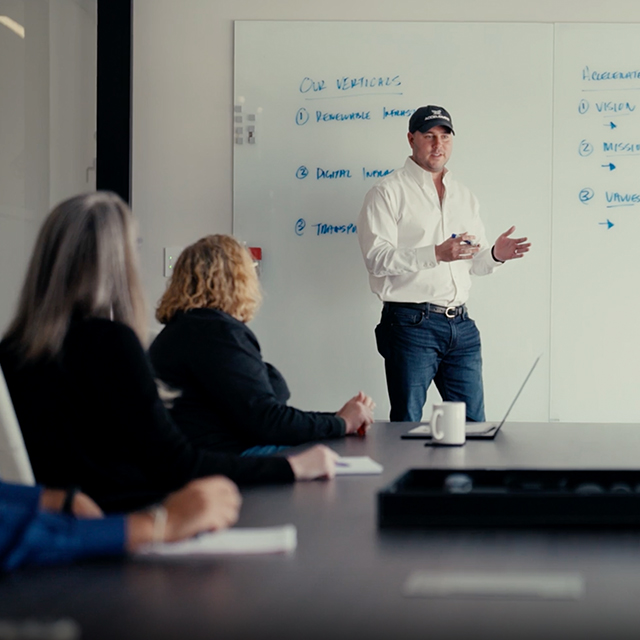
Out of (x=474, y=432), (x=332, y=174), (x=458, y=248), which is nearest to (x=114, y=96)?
(x=332, y=174)

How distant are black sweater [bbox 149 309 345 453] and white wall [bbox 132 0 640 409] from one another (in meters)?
2.03

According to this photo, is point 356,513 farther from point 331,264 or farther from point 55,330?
point 331,264

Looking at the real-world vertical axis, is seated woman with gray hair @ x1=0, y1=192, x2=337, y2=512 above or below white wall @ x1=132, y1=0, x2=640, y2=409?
below

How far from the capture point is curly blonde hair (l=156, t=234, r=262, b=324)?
7.59 ft

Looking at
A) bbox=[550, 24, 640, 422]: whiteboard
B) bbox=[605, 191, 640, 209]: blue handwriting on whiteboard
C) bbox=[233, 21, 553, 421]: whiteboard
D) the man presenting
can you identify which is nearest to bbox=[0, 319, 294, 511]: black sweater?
the man presenting

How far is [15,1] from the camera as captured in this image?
3.67 meters

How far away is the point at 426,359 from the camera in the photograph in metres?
3.76

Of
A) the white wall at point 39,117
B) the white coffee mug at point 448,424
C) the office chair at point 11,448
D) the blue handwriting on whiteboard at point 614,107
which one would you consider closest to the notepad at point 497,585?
the office chair at point 11,448

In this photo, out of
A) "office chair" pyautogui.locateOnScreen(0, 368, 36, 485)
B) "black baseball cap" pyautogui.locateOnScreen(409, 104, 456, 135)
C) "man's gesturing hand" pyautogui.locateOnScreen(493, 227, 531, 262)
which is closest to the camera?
"office chair" pyautogui.locateOnScreen(0, 368, 36, 485)

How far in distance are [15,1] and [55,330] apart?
8.75 feet

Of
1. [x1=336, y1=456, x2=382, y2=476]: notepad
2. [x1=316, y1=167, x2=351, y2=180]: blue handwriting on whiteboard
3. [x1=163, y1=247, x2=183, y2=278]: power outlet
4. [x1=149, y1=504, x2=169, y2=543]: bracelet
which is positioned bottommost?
[x1=336, y1=456, x2=382, y2=476]: notepad

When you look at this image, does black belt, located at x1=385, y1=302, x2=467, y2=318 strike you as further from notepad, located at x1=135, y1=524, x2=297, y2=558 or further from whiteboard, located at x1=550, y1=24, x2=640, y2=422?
notepad, located at x1=135, y1=524, x2=297, y2=558

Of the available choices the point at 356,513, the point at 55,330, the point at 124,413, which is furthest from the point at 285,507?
the point at 55,330

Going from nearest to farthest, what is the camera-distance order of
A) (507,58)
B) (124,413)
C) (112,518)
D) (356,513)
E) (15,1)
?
(112,518) < (356,513) < (124,413) < (15,1) < (507,58)
